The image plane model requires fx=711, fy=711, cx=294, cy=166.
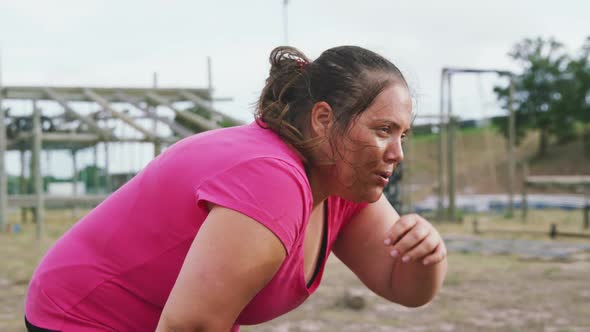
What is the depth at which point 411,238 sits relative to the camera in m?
1.35

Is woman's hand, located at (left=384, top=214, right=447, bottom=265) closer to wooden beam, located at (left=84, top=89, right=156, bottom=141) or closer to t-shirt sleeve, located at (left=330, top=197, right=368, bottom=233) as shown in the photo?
t-shirt sleeve, located at (left=330, top=197, right=368, bottom=233)

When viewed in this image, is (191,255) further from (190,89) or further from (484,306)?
(190,89)

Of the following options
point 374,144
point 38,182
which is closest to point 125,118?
point 38,182

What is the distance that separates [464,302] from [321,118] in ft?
13.2

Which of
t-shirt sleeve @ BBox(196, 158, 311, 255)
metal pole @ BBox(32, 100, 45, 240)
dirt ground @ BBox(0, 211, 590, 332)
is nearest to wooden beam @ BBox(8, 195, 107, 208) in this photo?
metal pole @ BBox(32, 100, 45, 240)

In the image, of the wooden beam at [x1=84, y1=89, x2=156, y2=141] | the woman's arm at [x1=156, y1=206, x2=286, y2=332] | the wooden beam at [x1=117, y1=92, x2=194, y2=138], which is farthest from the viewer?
the wooden beam at [x1=117, y1=92, x2=194, y2=138]

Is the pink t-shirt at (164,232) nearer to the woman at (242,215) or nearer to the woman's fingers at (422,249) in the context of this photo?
the woman at (242,215)

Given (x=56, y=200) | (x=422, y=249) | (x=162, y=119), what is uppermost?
(x=422, y=249)

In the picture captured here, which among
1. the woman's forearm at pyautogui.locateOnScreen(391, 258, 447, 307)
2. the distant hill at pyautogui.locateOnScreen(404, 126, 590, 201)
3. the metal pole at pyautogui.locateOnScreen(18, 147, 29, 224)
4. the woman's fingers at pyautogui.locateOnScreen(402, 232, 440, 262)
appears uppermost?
the woman's fingers at pyautogui.locateOnScreen(402, 232, 440, 262)

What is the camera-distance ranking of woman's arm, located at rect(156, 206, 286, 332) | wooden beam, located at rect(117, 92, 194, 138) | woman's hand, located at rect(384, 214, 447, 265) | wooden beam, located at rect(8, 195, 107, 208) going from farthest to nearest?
wooden beam, located at rect(8, 195, 107, 208)
wooden beam, located at rect(117, 92, 194, 138)
woman's hand, located at rect(384, 214, 447, 265)
woman's arm, located at rect(156, 206, 286, 332)

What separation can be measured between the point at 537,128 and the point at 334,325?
29810 millimetres

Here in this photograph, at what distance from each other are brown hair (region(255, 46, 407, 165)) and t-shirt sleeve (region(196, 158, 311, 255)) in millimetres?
132

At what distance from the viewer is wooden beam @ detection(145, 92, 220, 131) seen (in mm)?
9234

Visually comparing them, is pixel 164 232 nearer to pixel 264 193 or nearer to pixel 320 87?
pixel 264 193
